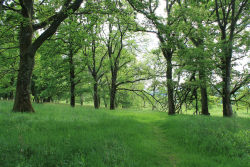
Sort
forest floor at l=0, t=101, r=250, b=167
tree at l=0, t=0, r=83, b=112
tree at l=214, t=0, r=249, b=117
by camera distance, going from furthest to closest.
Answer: tree at l=214, t=0, r=249, b=117 < tree at l=0, t=0, r=83, b=112 < forest floor at l=0, t=101, r=250, b=167

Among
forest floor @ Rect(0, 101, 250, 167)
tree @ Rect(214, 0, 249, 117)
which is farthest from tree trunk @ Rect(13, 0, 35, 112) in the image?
tree @ Rect(214, 0, 249, 117)

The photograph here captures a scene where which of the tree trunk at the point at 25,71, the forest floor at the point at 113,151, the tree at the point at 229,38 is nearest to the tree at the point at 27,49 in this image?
the tree trunk at the point at 25,71

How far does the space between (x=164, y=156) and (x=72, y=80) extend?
17.3 metres

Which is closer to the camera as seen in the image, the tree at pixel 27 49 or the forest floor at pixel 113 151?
the forest floor at pixel 113 151

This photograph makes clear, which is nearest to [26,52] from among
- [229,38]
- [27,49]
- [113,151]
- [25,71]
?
[27,49]

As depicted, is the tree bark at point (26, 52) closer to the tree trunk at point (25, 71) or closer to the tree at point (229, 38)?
the tree trunk at point (25, 71)

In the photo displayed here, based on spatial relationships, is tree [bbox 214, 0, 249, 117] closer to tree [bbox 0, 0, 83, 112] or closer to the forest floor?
the forest floor

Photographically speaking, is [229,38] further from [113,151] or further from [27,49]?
[27,49]

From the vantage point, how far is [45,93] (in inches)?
795

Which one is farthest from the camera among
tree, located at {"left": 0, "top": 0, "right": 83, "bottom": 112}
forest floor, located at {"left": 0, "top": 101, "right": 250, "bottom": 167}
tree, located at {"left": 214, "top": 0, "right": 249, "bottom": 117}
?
tree, located at {"left": 214, "top": 0, "right": 249, "bottom": 117}

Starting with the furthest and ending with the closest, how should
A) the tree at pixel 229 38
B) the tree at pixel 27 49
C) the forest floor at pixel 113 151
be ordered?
the tree at pixel 229 38, the tree at pixel 27 49, the forest floor at pixel 113 151

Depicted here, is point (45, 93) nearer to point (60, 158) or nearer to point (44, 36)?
point (44, 36)

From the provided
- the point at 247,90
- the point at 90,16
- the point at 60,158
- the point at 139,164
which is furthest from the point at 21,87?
the point at 247,90

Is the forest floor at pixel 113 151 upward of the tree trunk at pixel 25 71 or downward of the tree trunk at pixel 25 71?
downward
